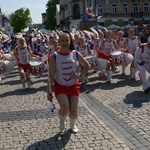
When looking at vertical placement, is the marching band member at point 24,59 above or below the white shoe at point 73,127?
above

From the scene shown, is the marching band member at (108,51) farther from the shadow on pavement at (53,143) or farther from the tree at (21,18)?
the tree at (21,18)

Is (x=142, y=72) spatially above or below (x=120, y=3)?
below

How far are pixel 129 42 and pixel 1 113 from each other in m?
5.99

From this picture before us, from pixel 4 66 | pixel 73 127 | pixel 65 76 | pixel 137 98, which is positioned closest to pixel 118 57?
pixel 137 98

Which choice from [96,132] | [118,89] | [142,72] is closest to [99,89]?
[118,89]

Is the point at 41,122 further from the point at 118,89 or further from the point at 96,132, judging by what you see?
the point at 118,89

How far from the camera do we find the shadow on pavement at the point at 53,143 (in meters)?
5.49

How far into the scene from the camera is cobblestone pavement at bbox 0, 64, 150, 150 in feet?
18.5

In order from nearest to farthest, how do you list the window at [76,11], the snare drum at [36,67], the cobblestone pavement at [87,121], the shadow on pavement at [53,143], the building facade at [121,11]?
the shadow on pavement at [53,143] → the cobblestone pavement at [87,121] → the snare drum at [36,67] → the building facade at [121,11] → the window at [76,11]

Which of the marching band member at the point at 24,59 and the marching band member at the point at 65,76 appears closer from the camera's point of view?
the marching band member at the point at 65,76

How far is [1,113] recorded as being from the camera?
25.6 ft

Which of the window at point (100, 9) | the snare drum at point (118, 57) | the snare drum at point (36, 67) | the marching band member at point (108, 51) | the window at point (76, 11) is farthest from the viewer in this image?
the window at point (76, 11)

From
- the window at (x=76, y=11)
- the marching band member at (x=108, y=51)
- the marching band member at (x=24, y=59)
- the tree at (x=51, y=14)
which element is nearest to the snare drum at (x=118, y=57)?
the marching band member at (x=108, y=51)

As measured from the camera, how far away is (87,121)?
6.85 meters
